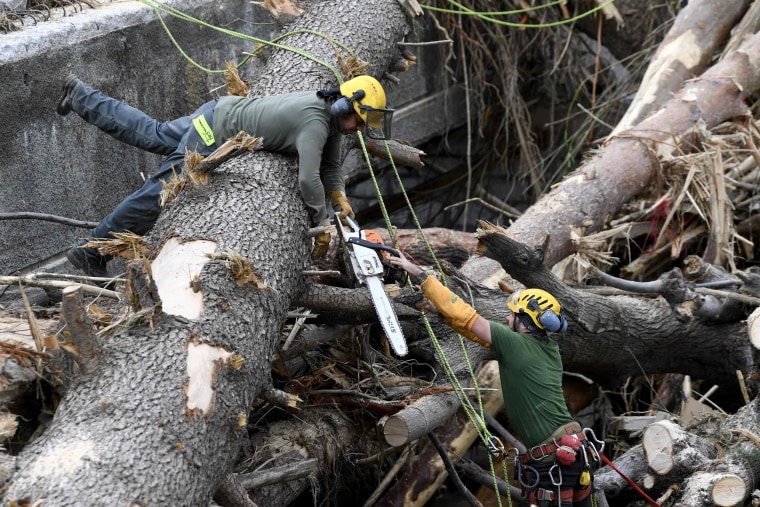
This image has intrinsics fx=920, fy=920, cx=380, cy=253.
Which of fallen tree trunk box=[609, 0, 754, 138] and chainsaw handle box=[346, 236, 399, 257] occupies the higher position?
chainsaw handle box=[346, 236, 399, 257]

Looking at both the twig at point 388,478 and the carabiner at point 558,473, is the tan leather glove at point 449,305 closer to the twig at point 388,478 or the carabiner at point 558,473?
the carabiner at point 558,473

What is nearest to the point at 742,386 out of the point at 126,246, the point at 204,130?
the point at 204,130

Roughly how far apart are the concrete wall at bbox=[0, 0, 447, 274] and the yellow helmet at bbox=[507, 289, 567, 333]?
2.65 metres

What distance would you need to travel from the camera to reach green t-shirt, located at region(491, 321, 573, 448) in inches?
165

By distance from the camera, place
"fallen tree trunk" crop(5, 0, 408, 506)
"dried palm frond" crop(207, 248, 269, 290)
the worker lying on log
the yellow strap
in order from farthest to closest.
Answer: the yellow strap → the worker lying on log → "dried palm frond" crop(207, 248, 269, 290) → "fallen tree trunk" crop(5, 0, 408, 506)

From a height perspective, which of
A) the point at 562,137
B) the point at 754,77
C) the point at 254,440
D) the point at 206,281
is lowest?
the point at 562,137

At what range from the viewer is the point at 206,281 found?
3.59m

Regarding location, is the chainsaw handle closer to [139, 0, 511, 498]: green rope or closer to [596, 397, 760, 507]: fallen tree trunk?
[139, 0, 511, 498]: green rope

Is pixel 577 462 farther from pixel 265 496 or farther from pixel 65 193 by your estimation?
pixel 65 193

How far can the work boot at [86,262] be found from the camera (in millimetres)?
4746

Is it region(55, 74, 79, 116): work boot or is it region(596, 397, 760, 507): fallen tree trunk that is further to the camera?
region(55, 74, 79, 116): work boot

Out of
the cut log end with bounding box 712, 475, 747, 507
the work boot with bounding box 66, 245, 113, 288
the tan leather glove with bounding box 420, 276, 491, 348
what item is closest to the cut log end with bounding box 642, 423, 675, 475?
the cut log end with bounding box 712, 475, 747, 507

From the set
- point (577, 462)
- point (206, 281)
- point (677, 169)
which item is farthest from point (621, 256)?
point (206, 281)

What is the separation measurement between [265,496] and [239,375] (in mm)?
997
